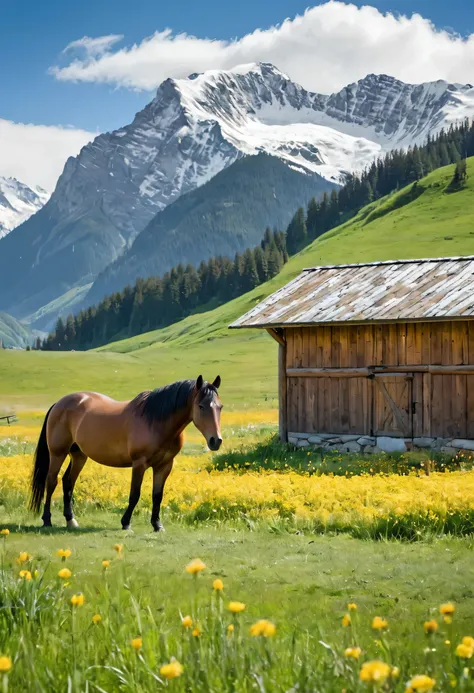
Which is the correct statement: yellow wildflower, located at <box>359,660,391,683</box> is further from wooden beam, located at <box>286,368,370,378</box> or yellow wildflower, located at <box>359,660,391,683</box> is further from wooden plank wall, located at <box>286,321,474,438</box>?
wooden beam, located at <box>286,368,370,378</box>

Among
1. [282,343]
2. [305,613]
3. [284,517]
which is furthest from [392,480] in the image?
[282,343]

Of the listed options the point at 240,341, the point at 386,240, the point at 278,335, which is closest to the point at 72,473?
the point at 278,335

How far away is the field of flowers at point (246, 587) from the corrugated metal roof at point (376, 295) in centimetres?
495

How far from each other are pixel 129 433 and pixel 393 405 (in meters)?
12.9

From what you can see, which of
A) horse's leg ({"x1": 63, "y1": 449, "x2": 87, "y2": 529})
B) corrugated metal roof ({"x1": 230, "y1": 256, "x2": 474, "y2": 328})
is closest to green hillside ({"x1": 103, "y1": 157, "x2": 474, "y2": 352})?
corrugated metal roof ({"x1": 230, "y1": 256, "x2": 474, "y2": 328})

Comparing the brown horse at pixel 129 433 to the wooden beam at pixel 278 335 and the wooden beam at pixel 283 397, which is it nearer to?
the wooden beam at pixel 283 397

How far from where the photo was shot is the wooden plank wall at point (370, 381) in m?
23.2

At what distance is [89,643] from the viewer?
5.50m

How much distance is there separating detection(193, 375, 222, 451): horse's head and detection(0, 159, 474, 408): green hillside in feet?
151

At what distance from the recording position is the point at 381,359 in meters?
24.8

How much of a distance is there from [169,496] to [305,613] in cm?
793

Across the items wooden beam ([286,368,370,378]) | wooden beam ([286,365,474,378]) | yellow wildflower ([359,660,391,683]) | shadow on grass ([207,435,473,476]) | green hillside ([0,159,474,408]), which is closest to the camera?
yellow wildflower ([359,660,391,683])

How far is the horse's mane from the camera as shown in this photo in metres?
12.5

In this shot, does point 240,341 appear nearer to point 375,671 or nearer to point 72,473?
point 72,473
